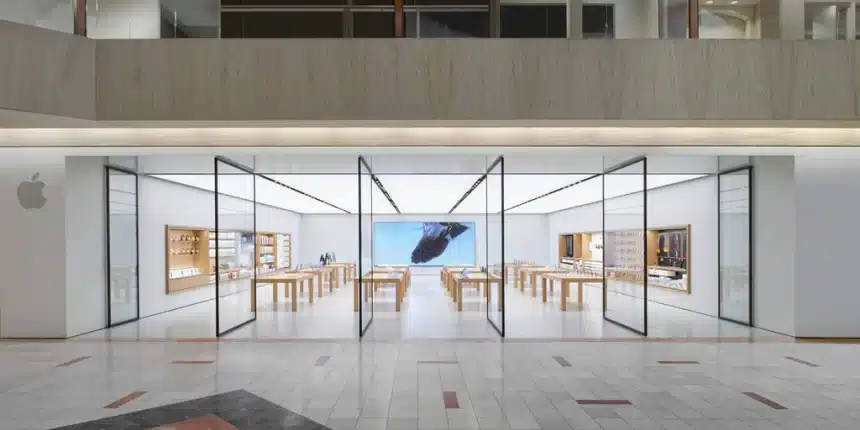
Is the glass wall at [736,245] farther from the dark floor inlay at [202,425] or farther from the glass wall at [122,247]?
the glass wall at [122,247]

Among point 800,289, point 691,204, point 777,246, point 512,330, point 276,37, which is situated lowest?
point 512,330

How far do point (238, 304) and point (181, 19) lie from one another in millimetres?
4415

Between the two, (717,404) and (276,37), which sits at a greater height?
(276,37)

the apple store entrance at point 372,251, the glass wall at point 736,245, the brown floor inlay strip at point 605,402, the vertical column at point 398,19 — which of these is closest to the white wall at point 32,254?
the apple store entrance at point 372,251

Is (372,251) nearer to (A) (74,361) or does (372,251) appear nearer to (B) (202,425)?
(A) (74,361)

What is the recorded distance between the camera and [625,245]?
352 inches

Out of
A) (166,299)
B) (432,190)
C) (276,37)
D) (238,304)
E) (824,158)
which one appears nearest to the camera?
(276,37)

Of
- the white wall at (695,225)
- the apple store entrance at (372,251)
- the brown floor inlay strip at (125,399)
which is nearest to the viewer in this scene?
the brown floor inlay strip at (125,399)

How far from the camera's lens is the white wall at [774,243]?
6.77m

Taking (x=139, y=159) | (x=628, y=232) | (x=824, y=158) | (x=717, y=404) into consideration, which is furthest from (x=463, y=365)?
(x=139, y=159)

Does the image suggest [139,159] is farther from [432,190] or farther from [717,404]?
[717,404]

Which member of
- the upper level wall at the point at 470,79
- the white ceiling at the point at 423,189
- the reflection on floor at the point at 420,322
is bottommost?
the reflection on floor at the point at 420,322

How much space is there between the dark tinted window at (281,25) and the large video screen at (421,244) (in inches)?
561

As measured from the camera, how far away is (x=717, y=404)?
13.7 feet
